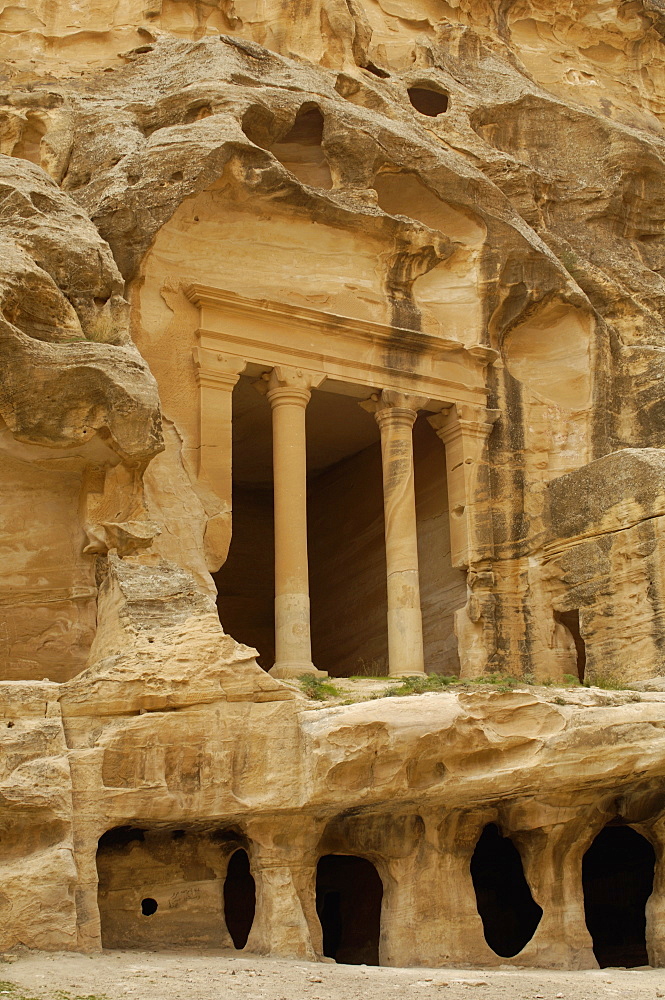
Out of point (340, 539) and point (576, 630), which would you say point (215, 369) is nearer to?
point (340, 539)

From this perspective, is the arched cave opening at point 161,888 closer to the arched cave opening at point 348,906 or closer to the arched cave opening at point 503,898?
the arched cave opening at point 348,906

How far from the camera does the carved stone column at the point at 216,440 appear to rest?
18.7 metres

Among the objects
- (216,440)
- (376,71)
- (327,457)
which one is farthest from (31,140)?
(327,457)

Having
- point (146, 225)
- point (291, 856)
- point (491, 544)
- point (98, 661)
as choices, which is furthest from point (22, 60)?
point (291, 856)

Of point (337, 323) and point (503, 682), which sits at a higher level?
point (337, 323)

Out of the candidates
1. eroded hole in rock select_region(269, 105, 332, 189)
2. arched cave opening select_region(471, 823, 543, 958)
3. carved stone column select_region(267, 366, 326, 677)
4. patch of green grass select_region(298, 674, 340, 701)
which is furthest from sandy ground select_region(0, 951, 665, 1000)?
eroded hole in rock select_region(269, 105, 332, 189)

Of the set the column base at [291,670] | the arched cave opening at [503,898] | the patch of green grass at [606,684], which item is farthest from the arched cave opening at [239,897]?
the patch of green grass at [606,684]

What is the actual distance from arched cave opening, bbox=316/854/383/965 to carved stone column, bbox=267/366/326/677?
3.19m

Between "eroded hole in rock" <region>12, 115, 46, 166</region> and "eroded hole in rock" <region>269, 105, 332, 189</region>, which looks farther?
"eroded hole in rock" <region>269, 105, 332, 189</region>

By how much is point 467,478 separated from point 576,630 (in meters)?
3.04

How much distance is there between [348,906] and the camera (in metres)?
20.3

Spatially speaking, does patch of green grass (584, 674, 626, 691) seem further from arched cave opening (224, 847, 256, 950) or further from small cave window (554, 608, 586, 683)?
arched cave opening (224, 847, 256, 950)

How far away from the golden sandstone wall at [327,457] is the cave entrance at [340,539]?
0.09m

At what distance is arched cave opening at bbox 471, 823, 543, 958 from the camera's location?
66.4 feet
